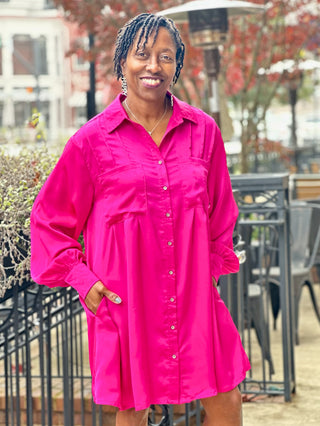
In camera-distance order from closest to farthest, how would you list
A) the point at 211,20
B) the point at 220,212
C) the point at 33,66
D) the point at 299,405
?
the point at 220,212 < the point at 299,405 < the point at 211,20 < the point at 33,66

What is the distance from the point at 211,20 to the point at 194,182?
4393 mm

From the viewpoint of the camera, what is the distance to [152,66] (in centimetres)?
293

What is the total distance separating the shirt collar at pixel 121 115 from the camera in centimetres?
300

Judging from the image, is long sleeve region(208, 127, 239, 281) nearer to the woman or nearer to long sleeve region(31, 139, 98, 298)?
the woman

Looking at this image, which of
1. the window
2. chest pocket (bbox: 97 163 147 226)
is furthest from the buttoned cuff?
the window

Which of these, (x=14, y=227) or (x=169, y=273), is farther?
(x=14, y=227)

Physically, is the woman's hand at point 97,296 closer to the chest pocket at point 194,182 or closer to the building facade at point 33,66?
the chest pocket at point 194,182

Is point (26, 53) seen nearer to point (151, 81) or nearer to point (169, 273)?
point (151, 81)

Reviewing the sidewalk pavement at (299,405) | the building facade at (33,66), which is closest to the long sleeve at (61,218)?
the sidewalk pavement at (299,405)

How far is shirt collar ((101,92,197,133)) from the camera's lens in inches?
118

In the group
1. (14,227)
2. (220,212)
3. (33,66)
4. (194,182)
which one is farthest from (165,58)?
(33,66)

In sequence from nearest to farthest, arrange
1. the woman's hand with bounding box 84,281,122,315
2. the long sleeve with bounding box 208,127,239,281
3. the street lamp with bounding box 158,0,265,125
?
1. the woman's hand with bounding box 84,281,122,315
2. the long sleeve with bounding box 208,127,239,281
3. the street lamp with bounding box 158,0,265,125

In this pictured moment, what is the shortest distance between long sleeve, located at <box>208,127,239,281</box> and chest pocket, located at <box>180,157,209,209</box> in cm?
12

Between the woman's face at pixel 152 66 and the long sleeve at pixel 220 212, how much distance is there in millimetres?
290
